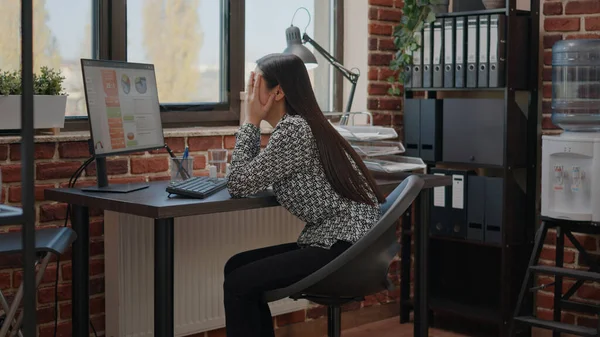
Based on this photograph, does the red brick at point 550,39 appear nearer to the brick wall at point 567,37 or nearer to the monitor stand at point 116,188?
the brick wall at point 567,37

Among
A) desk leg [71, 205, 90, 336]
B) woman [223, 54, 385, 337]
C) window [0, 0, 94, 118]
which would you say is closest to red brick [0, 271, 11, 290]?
desk leg [71, 205, 90, 336]

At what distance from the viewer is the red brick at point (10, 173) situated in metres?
2.92

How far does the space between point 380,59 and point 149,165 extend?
142 cm

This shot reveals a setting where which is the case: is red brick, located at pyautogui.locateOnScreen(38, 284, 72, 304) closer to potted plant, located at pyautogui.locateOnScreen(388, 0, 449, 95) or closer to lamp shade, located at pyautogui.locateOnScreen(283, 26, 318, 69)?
lamp shade, located at pyautogui.locateOnScreen(283, 26, 318, 69)

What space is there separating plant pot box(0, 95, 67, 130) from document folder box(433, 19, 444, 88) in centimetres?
177

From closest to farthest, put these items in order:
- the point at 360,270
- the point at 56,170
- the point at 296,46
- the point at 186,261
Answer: the point at 360,270, the point at 56,170, the point at 186,261, the point at 296,46

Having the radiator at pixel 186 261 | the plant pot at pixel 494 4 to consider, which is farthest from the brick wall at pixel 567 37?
Answer: the radiator at pixel 186 261

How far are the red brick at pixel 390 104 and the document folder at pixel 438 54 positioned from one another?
0.35 meters

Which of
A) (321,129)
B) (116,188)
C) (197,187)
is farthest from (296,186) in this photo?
(116,188)

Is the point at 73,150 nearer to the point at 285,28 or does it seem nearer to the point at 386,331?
the point at 285,28

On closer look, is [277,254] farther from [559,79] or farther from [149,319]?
[559,79]

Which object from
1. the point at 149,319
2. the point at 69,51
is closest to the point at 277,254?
the point at 149,319

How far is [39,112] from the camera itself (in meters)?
2.88

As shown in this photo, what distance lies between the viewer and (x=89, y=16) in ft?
10.8
